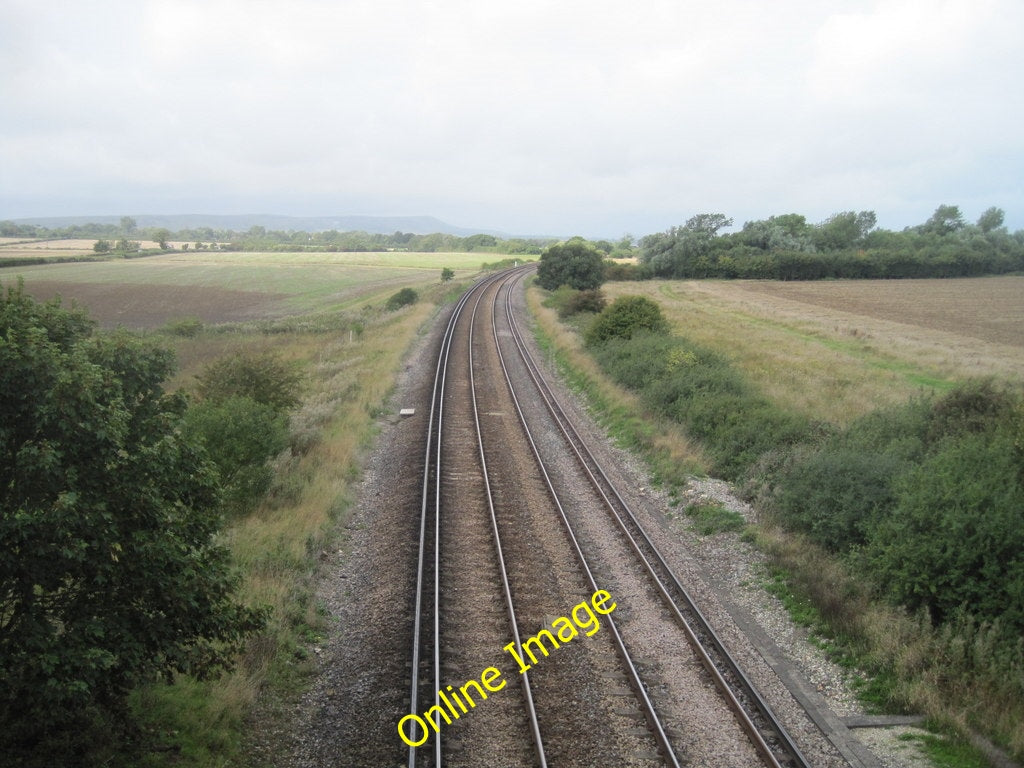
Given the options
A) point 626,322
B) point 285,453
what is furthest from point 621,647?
point 626,322

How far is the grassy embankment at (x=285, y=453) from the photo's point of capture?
25.5 feet

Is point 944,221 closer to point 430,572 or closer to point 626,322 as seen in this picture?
point 626,322

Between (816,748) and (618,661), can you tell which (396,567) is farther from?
(816,748)

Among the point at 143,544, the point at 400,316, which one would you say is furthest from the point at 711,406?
the point at 400,316

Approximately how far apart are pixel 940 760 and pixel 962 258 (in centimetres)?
10011

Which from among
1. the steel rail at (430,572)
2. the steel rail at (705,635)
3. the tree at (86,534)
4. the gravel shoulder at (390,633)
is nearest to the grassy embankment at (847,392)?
the gravel shoulder at (390,633)

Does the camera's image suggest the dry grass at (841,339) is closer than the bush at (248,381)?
No

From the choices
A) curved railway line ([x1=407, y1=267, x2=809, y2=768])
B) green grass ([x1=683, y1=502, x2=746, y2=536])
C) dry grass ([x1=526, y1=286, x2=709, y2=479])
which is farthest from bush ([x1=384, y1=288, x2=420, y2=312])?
green grass ([x1=683, y1=502, x2=746, y2=536])

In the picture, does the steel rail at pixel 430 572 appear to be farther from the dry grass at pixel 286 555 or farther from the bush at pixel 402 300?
the bush at pixel 402 300

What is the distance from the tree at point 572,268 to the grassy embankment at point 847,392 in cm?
601

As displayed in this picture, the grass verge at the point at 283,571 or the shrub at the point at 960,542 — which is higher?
the shrub at the point at 960,542

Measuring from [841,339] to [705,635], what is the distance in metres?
36.5

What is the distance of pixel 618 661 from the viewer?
30.8ft

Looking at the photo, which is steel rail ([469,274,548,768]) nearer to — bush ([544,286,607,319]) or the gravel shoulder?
the gravel shoulder
